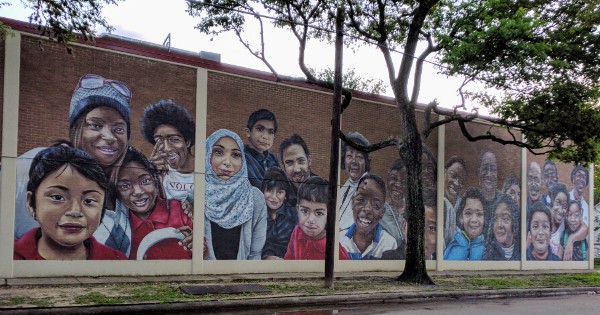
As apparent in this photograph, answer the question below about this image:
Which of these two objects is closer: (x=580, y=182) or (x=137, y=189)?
(x=137, y=189)

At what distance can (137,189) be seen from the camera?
15.0 metres

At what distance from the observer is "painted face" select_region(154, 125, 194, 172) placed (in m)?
15.6

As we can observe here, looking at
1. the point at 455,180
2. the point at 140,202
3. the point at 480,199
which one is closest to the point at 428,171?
the point at 455,180

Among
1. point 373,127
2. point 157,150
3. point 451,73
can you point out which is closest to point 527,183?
point 373,127

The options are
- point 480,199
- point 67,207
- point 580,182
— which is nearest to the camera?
point 67,207

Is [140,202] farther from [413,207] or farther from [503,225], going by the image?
[503,225]

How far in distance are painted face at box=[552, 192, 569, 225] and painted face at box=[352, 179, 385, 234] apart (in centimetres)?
1040

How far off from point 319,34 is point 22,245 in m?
10.9

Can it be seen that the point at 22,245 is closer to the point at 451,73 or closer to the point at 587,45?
the point at 451,73

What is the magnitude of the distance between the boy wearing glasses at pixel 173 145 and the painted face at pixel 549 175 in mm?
16967

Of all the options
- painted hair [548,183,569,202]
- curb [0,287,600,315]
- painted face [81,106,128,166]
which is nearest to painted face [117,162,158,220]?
painted face [81,106,128,166]

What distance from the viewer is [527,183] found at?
2481cm

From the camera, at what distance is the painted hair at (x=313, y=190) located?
59.3 ft

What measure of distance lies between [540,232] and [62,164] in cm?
2010
